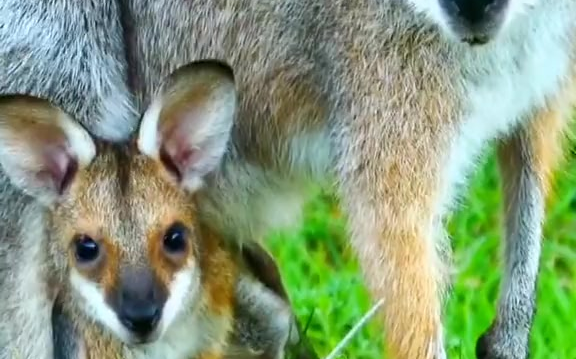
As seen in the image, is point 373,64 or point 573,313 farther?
point 573,313

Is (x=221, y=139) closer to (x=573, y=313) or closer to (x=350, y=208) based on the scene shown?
(x=350, y=208)

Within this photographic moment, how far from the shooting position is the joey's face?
17.3 feet

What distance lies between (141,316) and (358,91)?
81cm

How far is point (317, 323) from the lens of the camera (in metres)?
6.57

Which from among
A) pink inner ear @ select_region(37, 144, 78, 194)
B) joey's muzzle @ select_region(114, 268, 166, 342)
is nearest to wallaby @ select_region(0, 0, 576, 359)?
pink inner ear @ select_region(37, 144, 78, 194)

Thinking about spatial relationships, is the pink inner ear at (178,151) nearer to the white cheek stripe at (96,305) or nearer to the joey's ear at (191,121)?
the joey's ear at (191,121)

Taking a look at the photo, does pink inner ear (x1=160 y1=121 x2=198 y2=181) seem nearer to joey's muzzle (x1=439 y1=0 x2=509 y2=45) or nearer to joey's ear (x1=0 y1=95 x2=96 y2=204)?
joey's ear (x1=0 y1=95 x2=96 y2=204)

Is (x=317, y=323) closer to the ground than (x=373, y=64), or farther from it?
closer to the ground

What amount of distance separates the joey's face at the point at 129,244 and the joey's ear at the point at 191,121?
0.05 m

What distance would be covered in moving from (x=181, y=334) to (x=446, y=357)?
0.66 metres

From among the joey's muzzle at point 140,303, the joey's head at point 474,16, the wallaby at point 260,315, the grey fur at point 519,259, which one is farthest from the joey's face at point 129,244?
the grey fur at point 519,259

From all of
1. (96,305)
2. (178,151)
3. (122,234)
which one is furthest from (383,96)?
(96,305)

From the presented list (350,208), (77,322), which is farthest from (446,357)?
(77,322)

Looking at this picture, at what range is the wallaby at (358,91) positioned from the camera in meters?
5.66
